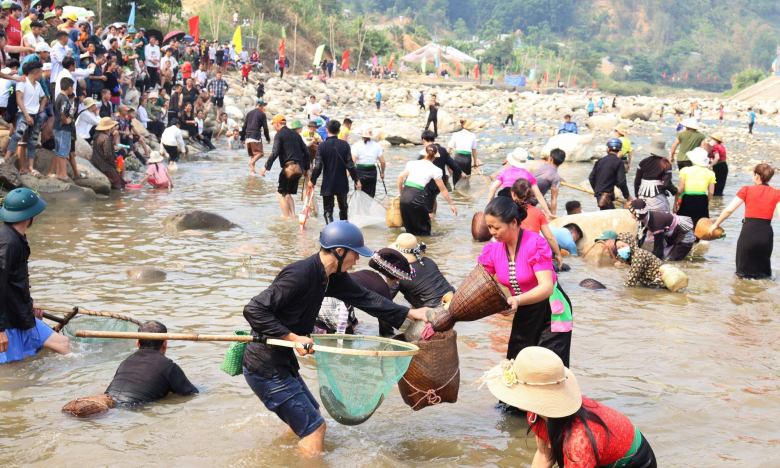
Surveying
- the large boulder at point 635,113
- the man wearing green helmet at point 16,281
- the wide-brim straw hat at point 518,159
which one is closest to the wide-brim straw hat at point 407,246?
the man wearing green helmet at point 16,281

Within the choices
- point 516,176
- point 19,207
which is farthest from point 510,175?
point 19,207

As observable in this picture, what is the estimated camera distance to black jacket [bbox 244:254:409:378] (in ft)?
12.9

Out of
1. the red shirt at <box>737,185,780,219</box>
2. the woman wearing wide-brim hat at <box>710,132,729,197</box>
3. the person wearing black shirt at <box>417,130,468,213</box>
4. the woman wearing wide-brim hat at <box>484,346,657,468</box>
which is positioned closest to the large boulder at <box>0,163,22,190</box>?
the person wearing black shirt at <box>417,130,468,213</box>

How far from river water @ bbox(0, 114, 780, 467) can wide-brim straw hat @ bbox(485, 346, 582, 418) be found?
1.47 m

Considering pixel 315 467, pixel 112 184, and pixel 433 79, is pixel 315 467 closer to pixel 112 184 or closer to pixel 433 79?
pixel 112 184

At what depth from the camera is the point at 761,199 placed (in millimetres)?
8539

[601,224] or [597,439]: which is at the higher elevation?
[597,439]

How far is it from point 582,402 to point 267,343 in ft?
5.51

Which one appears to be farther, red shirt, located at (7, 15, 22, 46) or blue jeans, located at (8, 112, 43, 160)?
red shirt, located at (7, 15, 22, 46)

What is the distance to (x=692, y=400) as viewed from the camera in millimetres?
5398

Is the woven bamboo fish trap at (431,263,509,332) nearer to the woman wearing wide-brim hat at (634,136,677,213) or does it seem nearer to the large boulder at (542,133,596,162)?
the woman wearing wide-brim hat at (634,136,677,213)

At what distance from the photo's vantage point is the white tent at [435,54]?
79938mm

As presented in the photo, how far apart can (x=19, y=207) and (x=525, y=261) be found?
3.58 m

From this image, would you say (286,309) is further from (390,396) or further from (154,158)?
(154,158)
